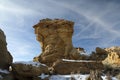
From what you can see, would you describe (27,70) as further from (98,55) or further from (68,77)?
(98,55)

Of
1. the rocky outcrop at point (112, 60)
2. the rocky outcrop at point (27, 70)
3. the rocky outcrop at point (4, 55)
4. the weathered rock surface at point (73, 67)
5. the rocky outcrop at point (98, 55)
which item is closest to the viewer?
the rocky outcrop at point (27, 70)

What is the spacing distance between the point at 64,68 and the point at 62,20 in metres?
14.1

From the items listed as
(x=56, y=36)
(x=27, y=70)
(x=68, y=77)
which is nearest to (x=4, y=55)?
(x=27, y=70)

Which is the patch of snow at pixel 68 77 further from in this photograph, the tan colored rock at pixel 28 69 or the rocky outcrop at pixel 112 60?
the rocky outcrop at pixel 112 60

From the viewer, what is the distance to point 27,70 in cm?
3812

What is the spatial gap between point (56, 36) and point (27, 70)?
691 inches

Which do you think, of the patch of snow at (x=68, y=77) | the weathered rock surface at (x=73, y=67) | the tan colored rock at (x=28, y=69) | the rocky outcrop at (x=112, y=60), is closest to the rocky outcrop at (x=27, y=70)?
the tan colored rock at (x=28, y=69)

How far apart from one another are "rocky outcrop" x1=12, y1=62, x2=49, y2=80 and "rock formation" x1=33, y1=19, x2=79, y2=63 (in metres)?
13.8

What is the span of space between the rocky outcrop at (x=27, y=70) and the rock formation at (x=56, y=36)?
45.1ft

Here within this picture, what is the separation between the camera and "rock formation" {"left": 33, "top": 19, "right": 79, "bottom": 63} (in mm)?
52969

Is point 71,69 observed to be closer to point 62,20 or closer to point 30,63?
point 30,63

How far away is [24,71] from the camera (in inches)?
1508

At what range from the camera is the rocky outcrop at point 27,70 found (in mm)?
38094

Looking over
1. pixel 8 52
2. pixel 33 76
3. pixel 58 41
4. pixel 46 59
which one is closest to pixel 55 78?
pixel 33 76
